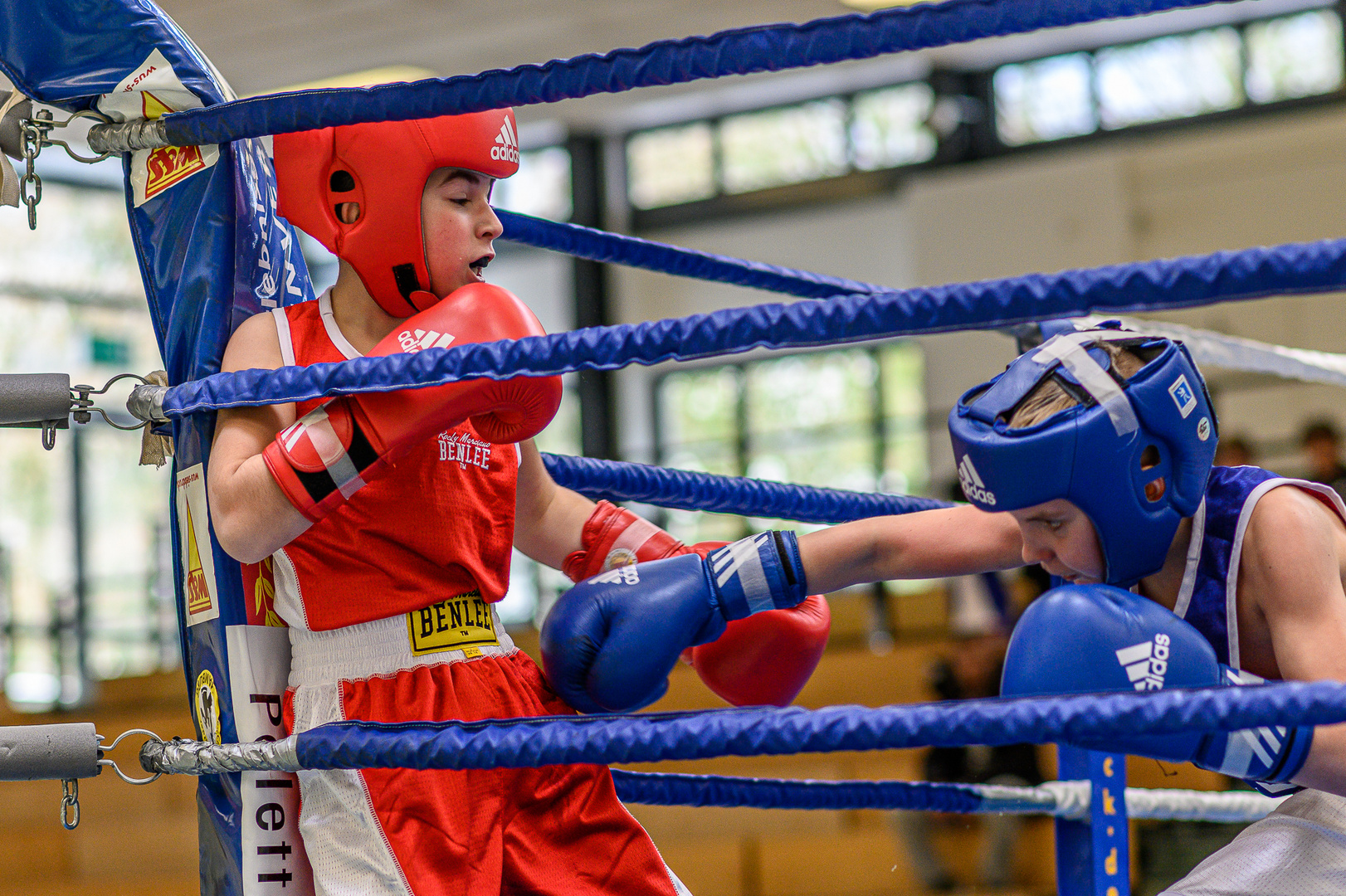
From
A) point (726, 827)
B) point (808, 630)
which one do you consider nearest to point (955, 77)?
point (726, 827)

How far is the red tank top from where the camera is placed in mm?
1240

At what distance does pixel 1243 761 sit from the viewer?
1009 mm

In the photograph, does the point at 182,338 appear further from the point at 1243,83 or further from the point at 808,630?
the point at 1243,83

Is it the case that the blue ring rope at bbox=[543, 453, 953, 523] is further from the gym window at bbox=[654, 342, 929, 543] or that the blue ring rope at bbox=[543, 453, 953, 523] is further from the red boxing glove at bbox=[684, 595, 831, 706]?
the gym window at bbox=[654, 342, 929, 543]

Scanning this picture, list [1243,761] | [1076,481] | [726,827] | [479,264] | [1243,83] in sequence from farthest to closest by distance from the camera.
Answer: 1. [1243,83]
2. [726,827]
3. [479,264]
4. [1076,481]
5. [1243,761]

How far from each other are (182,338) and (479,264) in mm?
279

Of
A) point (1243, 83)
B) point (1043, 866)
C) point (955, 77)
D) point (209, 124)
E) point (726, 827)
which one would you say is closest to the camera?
point (209, 124)

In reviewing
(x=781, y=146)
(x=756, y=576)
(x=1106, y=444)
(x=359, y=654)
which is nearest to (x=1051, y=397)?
(x=1106, y=444)

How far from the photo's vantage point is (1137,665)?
993mm

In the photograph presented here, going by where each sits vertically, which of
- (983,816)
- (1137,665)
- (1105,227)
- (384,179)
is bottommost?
(983,816)

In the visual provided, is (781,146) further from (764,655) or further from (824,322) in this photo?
(824,322)

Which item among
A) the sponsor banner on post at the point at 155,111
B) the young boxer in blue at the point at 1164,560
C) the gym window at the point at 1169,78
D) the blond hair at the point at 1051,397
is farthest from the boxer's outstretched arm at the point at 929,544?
the gym window at the point at 1169,78

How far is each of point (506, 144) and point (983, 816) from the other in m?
3.36

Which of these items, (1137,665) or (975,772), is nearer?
(1137,665)
